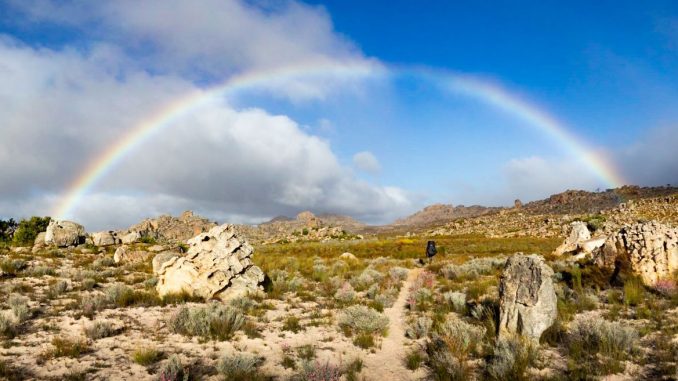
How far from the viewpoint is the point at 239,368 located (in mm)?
8250

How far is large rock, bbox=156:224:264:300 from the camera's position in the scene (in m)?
15.8

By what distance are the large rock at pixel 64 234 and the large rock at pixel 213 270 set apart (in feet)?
84.1

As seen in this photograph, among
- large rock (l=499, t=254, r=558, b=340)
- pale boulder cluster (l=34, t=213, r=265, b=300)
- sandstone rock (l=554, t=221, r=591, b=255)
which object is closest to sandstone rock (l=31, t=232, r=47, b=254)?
pale boulder cluster (l=34, t=213, r=265, b=300)

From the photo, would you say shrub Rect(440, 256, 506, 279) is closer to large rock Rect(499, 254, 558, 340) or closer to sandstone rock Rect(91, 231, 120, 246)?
large rock Rect(499, 254, 558, 340)

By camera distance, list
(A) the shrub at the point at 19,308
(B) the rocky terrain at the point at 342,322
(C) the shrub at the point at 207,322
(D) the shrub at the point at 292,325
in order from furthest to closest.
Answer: (D) the shrub at the point at 292,325, (A) the shrub at the point at 19,308, (C) the shrub at the point at 207,322, (B) the rocky terrain at the point at 342,322

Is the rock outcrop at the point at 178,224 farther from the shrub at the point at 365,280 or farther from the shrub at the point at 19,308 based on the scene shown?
the shrub at the point at 19,308

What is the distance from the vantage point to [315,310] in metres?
14.5

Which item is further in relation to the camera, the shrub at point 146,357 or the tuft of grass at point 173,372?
the shrub at point 146,357

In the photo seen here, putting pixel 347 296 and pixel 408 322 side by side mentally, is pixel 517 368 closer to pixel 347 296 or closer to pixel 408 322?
pixel 408 322

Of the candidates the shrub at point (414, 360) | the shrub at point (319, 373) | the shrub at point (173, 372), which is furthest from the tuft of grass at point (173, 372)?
the shrub at point (414, 360)

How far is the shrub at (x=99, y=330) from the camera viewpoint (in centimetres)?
1017

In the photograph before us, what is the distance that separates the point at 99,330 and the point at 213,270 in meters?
6.06

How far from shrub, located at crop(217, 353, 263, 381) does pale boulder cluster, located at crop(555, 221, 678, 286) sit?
1475 cm

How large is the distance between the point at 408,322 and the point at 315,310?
364 centimetres
